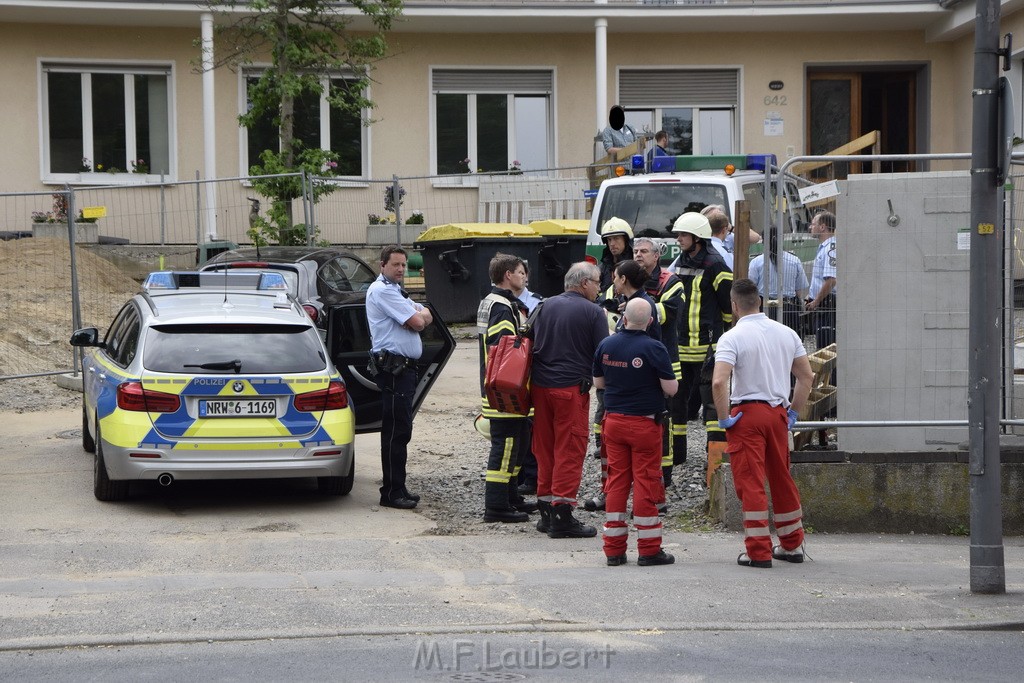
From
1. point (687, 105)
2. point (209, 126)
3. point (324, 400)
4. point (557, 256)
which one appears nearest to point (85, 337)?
point (324, 400)

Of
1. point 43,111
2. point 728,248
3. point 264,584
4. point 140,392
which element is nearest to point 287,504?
point 140,392

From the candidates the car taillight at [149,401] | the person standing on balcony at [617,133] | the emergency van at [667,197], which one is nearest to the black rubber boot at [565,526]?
the car taillight at [149,401]

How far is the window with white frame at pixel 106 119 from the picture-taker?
22.7 metres

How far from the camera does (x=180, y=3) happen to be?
2128 cm

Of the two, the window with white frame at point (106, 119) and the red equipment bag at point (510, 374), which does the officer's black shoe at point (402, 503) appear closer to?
the red equipment bag at point (510, 374)

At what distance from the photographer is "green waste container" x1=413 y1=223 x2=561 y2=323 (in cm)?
1795

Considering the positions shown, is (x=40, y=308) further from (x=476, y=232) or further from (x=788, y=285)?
(x=788, y=285)

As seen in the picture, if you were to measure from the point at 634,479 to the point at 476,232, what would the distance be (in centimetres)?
1058

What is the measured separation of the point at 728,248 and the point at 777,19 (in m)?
12.0

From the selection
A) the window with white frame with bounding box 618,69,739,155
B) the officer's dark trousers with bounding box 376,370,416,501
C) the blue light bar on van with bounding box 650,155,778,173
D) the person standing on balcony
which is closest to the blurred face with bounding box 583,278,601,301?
the officer's dark trousers with bounding box 376,370,416,501

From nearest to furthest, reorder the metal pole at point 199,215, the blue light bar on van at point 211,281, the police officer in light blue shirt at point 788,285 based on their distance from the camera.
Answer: the police officer in light blue shirt at point 788,285 → the blue light bar on van at point 211,281 → the metal pole at point 199,215

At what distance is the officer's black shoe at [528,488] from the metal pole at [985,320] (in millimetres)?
3668

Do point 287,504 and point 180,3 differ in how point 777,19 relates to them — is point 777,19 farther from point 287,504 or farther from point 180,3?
point 287,504

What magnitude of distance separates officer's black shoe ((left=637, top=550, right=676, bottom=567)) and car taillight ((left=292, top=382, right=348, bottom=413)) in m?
2.56
